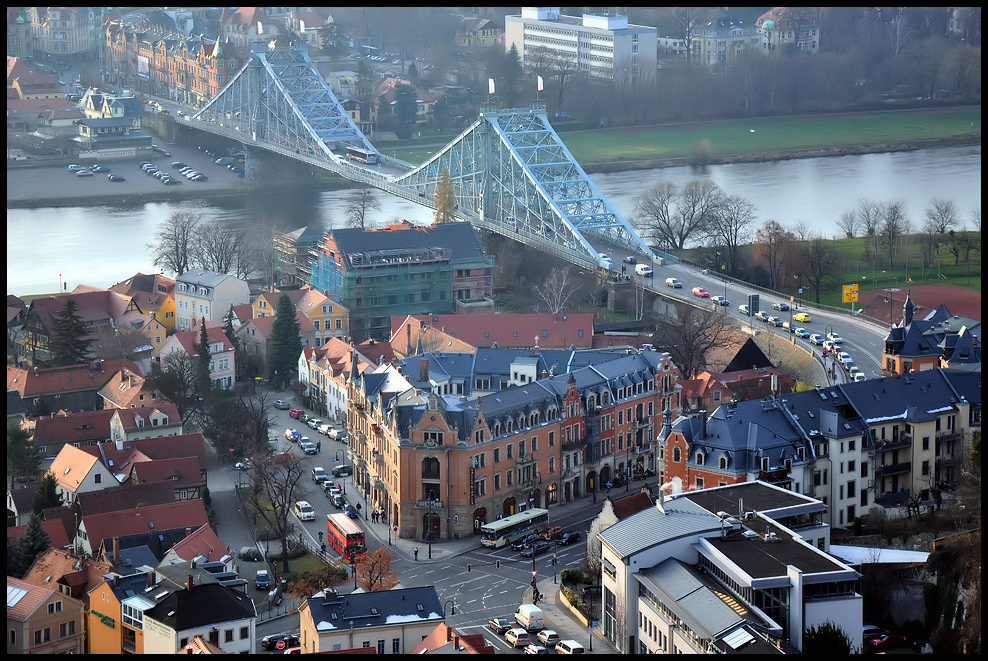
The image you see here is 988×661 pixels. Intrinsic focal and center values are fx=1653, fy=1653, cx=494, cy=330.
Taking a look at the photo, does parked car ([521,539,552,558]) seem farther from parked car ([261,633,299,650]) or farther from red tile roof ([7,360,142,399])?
red tile roof ([7,360,142,399])

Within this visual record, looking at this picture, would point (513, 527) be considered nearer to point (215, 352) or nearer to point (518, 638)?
point (518, 638)

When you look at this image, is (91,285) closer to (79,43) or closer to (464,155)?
(464,155)

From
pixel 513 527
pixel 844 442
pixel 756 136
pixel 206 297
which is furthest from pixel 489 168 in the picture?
pixel 844 442

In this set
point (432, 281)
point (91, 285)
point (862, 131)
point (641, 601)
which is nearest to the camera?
point (641, 601)

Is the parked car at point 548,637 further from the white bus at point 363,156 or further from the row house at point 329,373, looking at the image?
the white bus at point 363,156

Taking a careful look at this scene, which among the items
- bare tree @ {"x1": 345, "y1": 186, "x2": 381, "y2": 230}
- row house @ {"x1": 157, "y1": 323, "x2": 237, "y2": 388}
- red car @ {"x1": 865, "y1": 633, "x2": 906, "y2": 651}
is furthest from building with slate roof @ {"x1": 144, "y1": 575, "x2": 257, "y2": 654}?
bare tree @ {"x1": 345, "y1": 186, "x2": 381, "y2": 230}

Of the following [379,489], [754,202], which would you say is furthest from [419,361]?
[754,202]

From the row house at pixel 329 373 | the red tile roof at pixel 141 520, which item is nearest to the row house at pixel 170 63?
the row house at pixel 329 373

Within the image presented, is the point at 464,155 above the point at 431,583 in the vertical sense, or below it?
above
